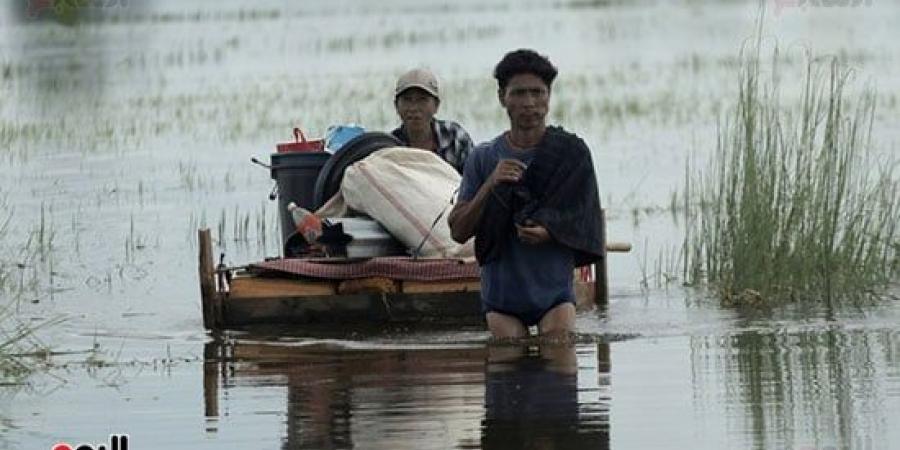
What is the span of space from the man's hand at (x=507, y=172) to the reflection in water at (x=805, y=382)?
1160mm

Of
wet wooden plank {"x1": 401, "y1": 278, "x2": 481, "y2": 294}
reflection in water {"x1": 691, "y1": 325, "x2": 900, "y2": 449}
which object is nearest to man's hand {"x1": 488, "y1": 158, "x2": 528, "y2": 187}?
reflection in water {"x1": 691, "y1": 325, "x2": 900, "y2": 449}

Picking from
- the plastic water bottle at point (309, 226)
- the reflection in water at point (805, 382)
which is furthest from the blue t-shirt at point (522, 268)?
the plastic water bottle at point (309, 226)

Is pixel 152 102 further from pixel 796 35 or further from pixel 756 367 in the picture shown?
pixel 756 367

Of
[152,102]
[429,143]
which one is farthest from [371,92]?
[429,143]

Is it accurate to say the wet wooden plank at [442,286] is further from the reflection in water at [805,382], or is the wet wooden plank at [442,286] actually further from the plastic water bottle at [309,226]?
the reflection in water at [805,382]

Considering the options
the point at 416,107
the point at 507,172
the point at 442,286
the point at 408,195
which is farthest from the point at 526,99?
the point at 416,107

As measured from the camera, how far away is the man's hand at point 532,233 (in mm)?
10711

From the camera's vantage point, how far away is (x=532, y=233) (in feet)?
35.1

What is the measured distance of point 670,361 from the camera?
11492 mm

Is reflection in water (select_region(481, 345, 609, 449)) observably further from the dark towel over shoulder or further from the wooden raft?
the wooden raft

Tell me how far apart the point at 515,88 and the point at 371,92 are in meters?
22.5

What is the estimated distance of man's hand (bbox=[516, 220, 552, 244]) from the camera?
35.1ft

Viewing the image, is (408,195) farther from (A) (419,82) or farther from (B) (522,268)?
(B) (522,268)

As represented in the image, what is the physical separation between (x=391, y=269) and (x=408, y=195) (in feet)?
1.55
